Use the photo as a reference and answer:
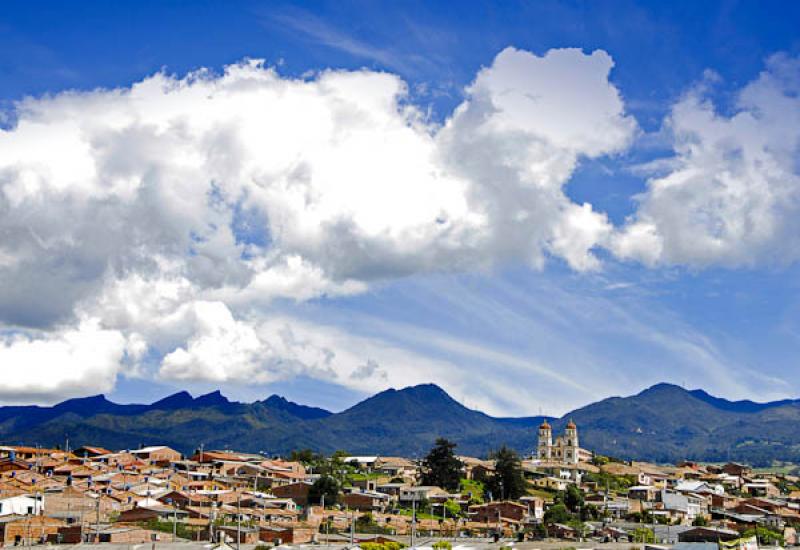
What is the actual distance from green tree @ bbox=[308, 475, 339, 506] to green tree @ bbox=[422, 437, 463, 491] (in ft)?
77.4

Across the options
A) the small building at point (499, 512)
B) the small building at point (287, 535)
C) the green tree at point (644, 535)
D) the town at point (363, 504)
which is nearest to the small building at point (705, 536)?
the town at point (363, 504)

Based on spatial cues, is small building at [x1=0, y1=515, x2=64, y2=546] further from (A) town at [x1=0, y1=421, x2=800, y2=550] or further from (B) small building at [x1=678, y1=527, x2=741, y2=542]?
(B) small building at [x1=678, y1=527, x2=741, y2=542]

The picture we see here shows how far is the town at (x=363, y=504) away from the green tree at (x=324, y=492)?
0.48ft

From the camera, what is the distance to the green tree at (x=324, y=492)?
97.8 m

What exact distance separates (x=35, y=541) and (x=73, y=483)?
1055 inches

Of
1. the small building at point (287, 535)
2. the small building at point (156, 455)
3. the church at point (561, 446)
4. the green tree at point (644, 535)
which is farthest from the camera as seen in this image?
the church at point (561, 446)

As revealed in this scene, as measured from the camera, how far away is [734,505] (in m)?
120

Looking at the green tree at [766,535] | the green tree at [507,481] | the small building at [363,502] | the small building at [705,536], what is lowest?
the green tree at [766,535]

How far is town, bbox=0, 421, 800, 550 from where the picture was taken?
7288cm

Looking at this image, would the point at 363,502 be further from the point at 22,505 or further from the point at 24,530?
the point at 24,530

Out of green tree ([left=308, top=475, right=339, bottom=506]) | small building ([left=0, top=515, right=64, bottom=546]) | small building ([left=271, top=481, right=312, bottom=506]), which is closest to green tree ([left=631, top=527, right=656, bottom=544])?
green tree ([left=308, top=475, right=339, bottom=506])

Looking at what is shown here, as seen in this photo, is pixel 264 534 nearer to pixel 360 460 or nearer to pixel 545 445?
pixel 360 460

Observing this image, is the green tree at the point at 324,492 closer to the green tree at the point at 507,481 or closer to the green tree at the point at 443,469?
the green tree at the point at 443,469

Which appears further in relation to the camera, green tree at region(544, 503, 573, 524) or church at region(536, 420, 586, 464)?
church at region(536, 420, 586, 464)
